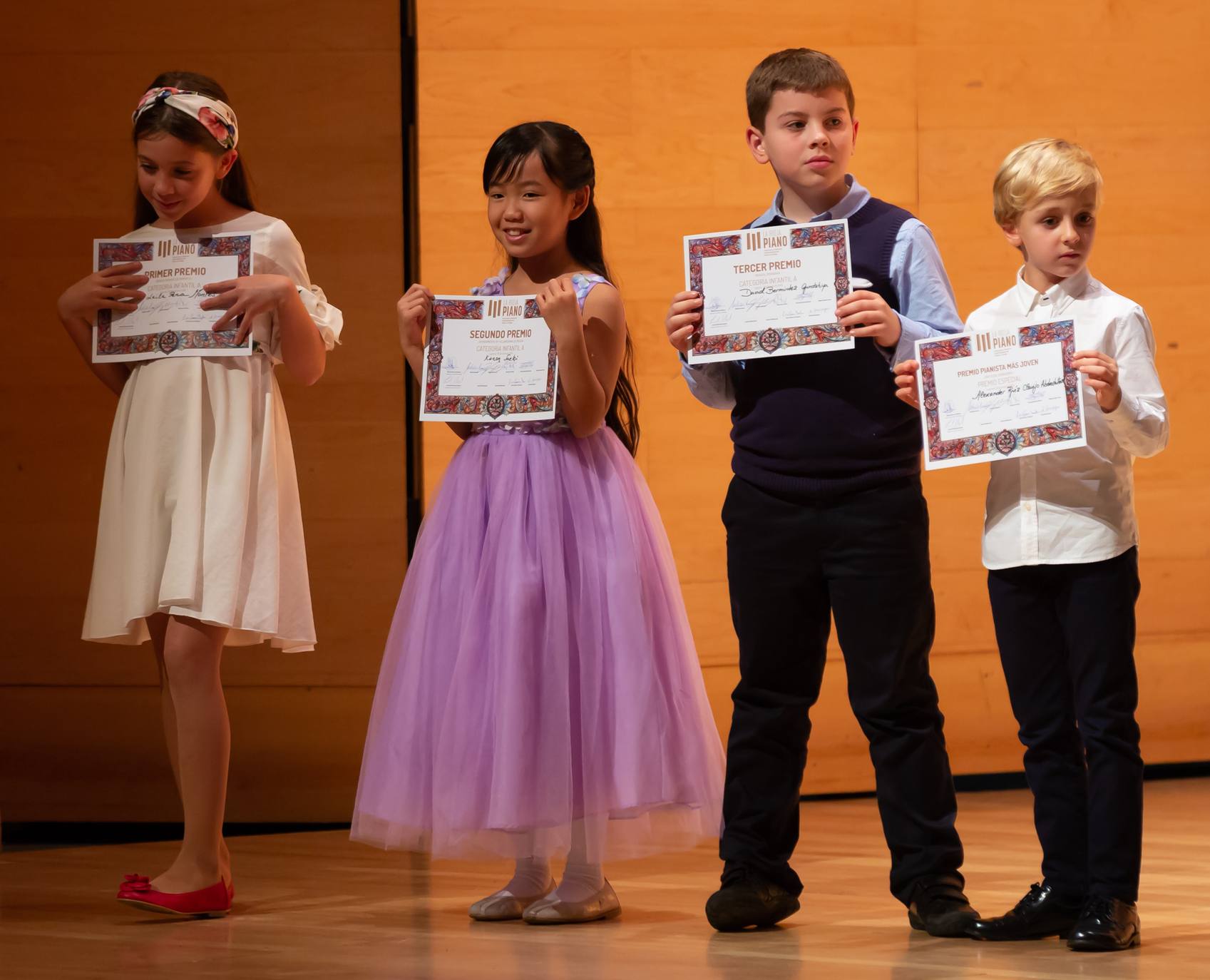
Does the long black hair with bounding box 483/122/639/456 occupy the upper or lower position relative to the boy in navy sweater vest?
upper

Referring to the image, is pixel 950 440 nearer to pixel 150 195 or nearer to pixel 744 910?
pixel 744 910

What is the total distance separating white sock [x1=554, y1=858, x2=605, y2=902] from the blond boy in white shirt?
71cm

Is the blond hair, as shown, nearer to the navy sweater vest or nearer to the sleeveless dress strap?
the navy sweater vest

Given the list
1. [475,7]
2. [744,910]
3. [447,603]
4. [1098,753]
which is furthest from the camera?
[475,7]

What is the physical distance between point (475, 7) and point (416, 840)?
224 cm

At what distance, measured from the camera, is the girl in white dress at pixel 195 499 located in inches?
115

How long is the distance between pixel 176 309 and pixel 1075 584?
173 centimetres

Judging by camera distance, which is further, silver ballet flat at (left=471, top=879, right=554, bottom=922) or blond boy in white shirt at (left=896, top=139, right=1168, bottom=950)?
silver ballet flat at (left=471, top=879, right=554, bottom=922)

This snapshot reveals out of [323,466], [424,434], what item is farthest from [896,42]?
[323,466]

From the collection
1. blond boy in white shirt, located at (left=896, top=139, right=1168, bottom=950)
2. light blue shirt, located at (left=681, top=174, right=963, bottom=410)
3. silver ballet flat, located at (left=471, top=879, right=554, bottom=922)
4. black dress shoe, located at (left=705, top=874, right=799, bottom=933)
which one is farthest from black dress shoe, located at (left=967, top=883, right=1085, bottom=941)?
light blue shirt, located at (left=681, top=174, right=963, bottom=410)

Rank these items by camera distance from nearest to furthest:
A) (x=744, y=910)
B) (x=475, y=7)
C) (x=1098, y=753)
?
(x=1098, y=753), (x=744, y=910), (x=475, y=7)

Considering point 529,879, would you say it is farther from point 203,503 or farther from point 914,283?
point 914,283

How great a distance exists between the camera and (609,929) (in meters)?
2.81

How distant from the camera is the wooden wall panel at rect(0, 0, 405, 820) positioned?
4.02 metres
